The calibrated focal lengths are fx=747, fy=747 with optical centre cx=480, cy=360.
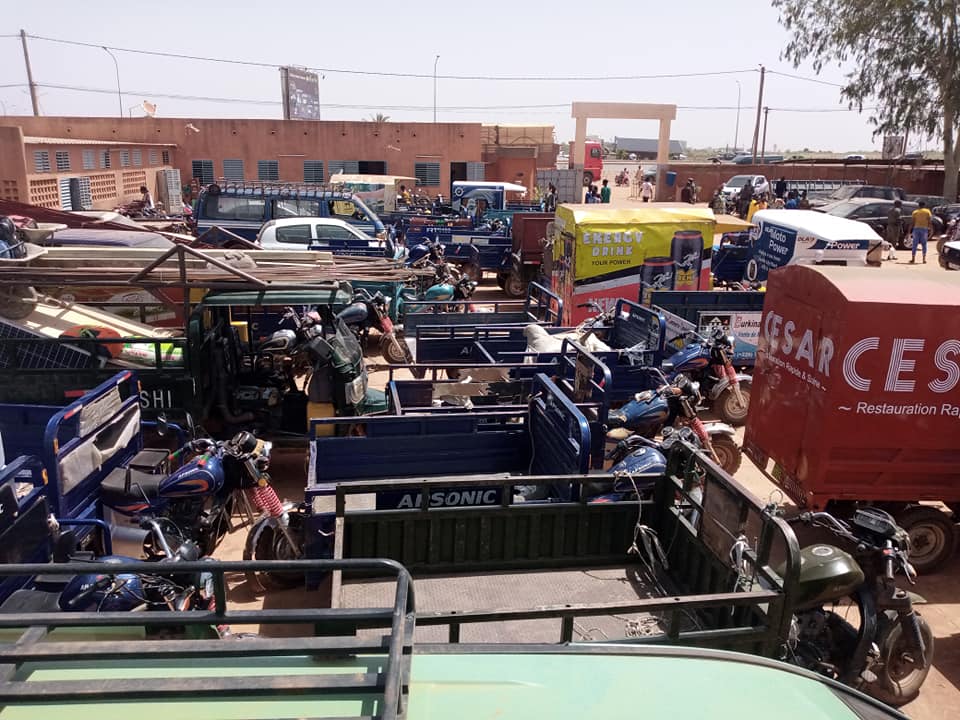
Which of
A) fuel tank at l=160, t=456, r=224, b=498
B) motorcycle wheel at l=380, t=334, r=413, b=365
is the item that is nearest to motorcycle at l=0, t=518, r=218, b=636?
fuel tank at l=160, t=456, r=224, b=498

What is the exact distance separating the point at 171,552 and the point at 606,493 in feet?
10.2

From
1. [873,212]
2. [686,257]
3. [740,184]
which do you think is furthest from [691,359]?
[740,184]

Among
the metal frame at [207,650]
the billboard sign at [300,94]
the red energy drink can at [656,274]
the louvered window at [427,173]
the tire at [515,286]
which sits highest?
the billboard sign at [300,94]

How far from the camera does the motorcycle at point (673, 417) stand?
7723mm

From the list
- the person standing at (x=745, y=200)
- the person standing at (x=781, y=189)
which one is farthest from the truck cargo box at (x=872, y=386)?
the person standing at (x=781, y=189)

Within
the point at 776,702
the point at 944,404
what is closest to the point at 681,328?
the point at 944,404

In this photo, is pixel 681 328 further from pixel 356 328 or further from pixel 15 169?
pixel 15 169

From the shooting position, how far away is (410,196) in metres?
24.8

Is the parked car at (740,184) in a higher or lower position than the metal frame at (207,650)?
higher

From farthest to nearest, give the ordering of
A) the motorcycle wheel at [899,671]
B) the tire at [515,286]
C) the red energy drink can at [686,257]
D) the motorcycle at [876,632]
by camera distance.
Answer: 1. the tire at [515,286]
2. the red energy drink can at [686,257]
3. the motorcycle wheel at [899,671]
4. the motorcycle at [876,632]

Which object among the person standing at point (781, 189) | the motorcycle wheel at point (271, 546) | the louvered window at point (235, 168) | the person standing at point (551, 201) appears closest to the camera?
the motorcycle wheel at point (271, 546)

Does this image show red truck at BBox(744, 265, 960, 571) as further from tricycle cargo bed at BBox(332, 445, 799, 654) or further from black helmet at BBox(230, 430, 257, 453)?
black helmet at BBox(230, 430, 257, 453)

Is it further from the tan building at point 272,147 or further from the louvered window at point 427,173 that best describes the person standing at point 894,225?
the louvered window at point 427,173

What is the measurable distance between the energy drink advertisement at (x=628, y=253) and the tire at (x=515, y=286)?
448 centimetres
